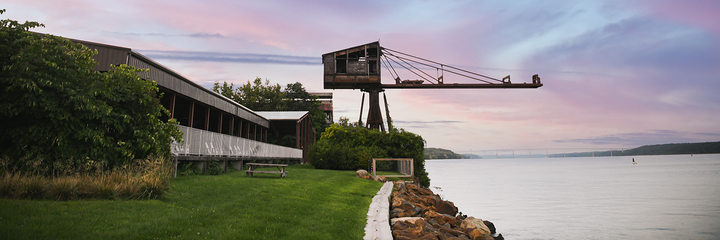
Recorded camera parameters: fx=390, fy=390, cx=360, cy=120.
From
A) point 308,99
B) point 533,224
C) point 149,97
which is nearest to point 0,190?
point 149,97

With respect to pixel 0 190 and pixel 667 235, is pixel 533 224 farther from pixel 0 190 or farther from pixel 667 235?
pixel 0 190

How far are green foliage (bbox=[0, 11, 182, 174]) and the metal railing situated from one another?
9.71ft

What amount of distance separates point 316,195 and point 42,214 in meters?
6.41

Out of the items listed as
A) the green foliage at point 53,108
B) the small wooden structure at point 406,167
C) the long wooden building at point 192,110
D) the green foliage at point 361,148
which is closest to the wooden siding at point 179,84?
the long wooden building at point 192,110

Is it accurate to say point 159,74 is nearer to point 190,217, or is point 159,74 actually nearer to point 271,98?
point 190,217

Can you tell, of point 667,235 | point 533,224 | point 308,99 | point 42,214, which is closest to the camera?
point 42,214

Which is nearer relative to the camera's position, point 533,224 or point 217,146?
point 217,146

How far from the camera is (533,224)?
18547 millimetres

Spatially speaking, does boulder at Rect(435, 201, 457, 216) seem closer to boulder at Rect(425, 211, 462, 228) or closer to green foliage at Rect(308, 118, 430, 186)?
boulder at Rect(425, 211, 462, 228)

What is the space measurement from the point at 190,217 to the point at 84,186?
9.05 ft

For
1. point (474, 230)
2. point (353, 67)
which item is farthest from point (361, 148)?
point (474, 230)

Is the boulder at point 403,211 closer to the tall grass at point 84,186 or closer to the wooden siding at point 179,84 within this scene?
the tall grass at point 84,186

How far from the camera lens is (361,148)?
2955 cm

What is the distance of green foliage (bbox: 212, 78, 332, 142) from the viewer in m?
58.7
